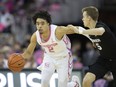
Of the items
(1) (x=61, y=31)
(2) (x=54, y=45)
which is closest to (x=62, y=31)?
(1) (x=61, y=31)

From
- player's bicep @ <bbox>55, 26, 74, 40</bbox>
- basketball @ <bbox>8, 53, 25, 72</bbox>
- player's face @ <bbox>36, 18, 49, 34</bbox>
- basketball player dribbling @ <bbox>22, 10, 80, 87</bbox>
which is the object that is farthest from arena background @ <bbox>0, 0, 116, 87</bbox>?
player's face @ <bbox>36, 18, 49, 34</bbox>

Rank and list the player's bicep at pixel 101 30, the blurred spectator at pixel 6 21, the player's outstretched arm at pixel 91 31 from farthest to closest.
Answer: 1. the blurred spectator at pixel 6 21
2. the player's bicep at pixel 101 30
3. the player's outstretched arm at pixel 91 31

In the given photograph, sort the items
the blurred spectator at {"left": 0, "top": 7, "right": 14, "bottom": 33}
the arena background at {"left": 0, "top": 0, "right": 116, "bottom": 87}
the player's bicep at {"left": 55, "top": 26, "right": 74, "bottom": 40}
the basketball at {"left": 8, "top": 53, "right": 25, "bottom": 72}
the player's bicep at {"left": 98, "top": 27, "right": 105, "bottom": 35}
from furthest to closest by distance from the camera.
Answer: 1. the blurred spectator at {"left": 0, "top": 7, "right": 14, "bottom": 33}
2. the arena background at {"left": 0, "top": 0, "right": 116, "bottom": 87}
3. the basketball at {"left": 8, "top": 53, "right": 25, "bottom": 72}
4. the player's bicep at {"left": 55, "top": 26, "right": 74, "bottom": 40}
5. the player's bicep at {"left": 98, "top": 27, "right": 105, "bottom": 35}

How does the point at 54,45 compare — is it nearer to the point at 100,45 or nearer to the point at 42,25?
the point at 42,25

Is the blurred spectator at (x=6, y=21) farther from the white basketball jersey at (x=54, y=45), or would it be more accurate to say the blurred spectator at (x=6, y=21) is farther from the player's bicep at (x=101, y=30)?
the player's bicep at (x=101, y=30)

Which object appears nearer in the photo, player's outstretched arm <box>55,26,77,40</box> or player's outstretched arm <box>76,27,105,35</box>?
player's outstretched arm <box>76,27,105,35</box>

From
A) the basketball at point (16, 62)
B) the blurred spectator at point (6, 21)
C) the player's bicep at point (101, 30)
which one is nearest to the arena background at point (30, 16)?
the blurred spectator at point (6, 21)

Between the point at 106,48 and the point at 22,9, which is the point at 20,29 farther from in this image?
the point at 106,48

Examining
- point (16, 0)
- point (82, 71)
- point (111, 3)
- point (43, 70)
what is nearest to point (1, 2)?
point (16, 0)

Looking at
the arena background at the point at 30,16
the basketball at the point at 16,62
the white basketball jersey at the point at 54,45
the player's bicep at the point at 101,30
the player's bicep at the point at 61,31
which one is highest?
the player's bicep at the point at 101,30

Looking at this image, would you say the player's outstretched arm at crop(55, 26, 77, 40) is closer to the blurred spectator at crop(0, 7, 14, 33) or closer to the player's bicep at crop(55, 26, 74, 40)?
the player's bicep at crop(55, 26, 74, 40)

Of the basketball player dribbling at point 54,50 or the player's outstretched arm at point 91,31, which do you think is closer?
the player's outstretched arm at point 91,31

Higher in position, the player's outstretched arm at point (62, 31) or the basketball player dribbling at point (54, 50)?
the player's outstretched arm at point (62, 31)

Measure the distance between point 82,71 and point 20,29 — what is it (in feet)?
17.5
